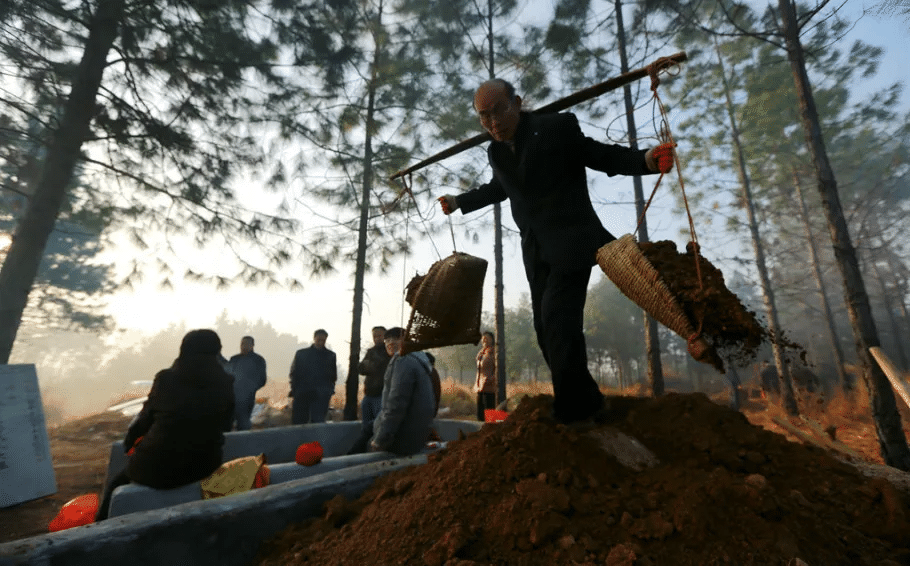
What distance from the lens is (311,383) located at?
22.9 ft

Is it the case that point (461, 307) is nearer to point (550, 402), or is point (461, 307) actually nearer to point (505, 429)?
point (550, 402)

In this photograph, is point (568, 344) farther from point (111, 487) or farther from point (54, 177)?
point (54, 177)

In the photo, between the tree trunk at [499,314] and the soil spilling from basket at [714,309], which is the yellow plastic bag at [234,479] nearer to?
the soil spilling from basket at [714,309]

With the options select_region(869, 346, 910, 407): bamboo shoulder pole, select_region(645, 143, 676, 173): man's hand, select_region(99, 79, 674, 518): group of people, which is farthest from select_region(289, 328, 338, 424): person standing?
select_region(869, 346, 910, 407): bamboo shoulder pole

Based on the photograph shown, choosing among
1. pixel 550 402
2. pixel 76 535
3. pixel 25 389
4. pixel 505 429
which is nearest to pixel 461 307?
pixel 550 402

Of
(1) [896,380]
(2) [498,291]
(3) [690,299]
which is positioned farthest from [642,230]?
(3) [690,299]

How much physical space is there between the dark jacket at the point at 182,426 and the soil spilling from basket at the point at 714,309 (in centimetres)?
271

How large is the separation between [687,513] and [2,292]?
25.0ft

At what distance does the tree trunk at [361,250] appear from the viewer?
7.75 m

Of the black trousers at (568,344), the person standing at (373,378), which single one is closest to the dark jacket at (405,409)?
the black trousers at (568,344)

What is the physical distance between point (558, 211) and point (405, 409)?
1898 millimetres

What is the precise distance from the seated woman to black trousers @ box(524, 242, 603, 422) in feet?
7.07

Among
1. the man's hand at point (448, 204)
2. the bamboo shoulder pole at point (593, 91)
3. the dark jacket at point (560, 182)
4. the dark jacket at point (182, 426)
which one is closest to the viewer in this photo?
the bamboo shoulder pole at point (593, 91)

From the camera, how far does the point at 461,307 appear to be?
2.74m
